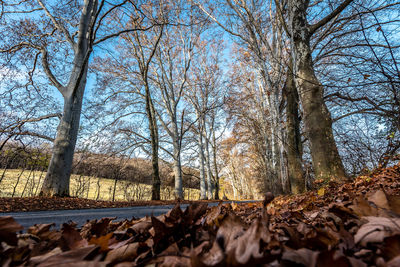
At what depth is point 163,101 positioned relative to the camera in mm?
12789

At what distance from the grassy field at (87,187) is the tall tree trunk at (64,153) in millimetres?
8004

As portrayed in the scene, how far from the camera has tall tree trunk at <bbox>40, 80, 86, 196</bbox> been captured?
16.8 ft

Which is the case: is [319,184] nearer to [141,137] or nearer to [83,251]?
[83,251]

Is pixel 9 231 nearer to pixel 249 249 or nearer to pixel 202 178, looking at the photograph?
pixel 249 249

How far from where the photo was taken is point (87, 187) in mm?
13922

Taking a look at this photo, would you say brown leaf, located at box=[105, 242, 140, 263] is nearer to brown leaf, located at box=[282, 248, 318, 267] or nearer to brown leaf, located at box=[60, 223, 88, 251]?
brown leaf, located at box=[60, 223, 88, 251]

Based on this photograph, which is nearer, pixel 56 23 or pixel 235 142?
pixel 56 23

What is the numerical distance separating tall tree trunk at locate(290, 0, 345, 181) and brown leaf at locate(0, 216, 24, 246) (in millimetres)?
4104

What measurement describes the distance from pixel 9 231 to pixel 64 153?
228 inches

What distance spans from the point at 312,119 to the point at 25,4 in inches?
399

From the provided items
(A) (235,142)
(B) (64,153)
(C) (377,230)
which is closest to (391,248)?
(C) (377,230)

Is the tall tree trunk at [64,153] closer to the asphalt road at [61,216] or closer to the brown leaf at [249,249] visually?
the asphalt road at [61,216]

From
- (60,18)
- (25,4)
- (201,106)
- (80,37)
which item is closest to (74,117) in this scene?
(80,37)

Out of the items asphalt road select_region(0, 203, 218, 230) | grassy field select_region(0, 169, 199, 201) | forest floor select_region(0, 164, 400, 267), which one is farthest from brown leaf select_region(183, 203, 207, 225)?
grassy field select_region(0, 169, 199, 201)
